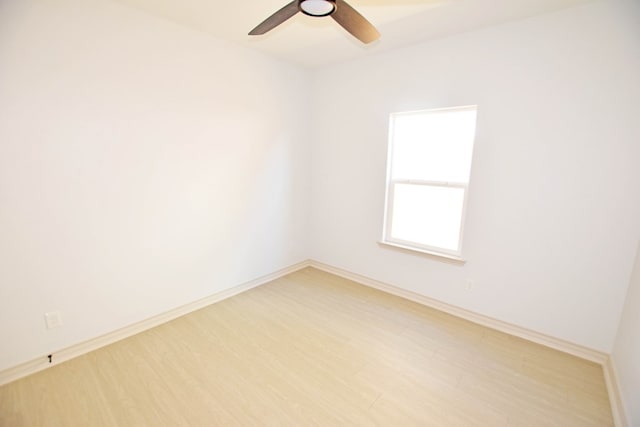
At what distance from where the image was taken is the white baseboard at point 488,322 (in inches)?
85.7

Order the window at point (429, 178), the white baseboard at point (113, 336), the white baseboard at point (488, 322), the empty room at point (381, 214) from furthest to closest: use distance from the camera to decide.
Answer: the window at point (429, 178) → the white baseboard at point (488, 322) → the white baseboard at point (113, 336) → the empty room at point (381, 214)

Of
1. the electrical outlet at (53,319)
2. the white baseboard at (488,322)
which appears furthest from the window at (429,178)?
the electrical outlet at (53,319)

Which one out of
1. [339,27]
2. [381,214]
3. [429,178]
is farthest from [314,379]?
[339,27]

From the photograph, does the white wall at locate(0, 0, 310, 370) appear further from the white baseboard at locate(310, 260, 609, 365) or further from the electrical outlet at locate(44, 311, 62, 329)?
the white baseboard at locate(310, 260, 609, 365)

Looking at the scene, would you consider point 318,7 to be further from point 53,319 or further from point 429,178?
point 53,319

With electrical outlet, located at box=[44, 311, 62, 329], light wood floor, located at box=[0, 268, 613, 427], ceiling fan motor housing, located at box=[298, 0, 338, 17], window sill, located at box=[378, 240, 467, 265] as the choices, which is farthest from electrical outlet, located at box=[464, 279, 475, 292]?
electrical outlet, located at box=[44, 311, 62, 329]

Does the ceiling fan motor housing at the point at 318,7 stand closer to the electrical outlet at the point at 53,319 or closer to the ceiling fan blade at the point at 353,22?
the ceiling fan blade at the point at 353,22

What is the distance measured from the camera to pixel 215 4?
2.06 meters

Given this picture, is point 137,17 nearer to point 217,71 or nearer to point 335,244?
point 217,71

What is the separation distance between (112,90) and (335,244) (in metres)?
2.79

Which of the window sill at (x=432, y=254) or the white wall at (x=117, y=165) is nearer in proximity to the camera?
the white wall at (x=117, y=165)

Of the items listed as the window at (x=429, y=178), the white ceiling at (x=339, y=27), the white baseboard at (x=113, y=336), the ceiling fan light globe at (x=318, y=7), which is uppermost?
the white ceiling at (x=339, y=27)

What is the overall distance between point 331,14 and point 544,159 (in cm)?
197

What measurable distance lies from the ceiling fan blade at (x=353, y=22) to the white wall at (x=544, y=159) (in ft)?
3.95
